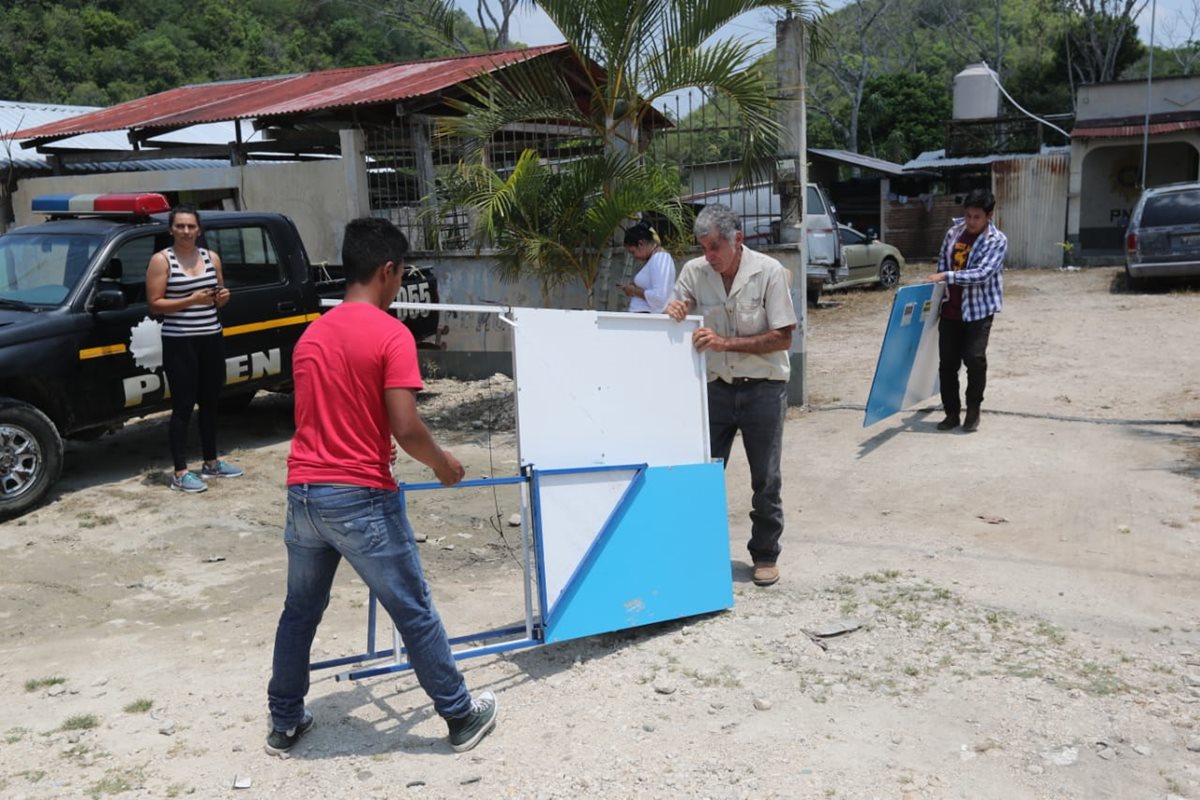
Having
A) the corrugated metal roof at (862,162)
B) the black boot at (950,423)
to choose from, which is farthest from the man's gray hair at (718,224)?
the corrugated metal roof at (862,162)

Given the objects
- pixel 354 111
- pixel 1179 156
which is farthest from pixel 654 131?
pixel 1179 156

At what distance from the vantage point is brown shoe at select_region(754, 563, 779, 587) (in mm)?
5316

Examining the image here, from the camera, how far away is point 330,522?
3.55 meters

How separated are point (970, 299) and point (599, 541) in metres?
4.79

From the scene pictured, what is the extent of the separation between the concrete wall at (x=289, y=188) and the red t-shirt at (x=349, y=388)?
8.40 meters

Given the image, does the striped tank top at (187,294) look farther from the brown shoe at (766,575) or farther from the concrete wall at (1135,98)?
the concrete wall at (1135,98)

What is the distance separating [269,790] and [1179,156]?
90.4 ft

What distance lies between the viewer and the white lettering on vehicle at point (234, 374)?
293 inches

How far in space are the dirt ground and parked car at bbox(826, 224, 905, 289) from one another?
35.3 ft

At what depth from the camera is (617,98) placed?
875cm

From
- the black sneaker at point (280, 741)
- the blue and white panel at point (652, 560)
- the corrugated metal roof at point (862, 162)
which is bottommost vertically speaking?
the black sneaker at point (280, 741)

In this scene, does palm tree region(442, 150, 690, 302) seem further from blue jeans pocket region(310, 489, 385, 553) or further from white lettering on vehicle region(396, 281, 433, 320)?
blue jeans pocket region(310, 489, 385, 553)

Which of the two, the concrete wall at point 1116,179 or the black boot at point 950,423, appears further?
the concrete wall at point 1116,179

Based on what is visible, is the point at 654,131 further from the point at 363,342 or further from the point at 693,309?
the point at 363,342
